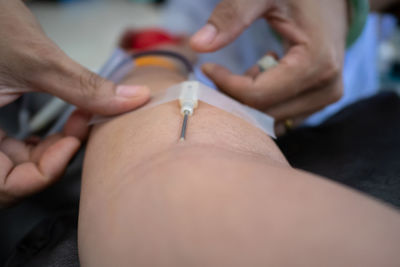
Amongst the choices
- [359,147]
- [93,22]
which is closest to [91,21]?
[93,22]

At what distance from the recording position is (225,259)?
36cm

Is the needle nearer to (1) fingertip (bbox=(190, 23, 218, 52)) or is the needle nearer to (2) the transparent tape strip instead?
(2) the transparent tape strip

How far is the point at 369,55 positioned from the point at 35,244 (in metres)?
1.64

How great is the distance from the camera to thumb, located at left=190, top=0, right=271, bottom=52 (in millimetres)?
809

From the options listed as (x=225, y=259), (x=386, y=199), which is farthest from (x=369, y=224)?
(x=386, y=199)

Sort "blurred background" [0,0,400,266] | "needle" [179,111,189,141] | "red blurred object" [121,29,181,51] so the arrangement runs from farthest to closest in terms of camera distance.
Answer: "red blurred object" [121,29,181,51] < "blurred background" [0,0,400,266] < "needle" [179,111,189,141]

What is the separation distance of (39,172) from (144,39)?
1.73m

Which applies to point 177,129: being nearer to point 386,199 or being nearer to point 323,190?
point 323,190

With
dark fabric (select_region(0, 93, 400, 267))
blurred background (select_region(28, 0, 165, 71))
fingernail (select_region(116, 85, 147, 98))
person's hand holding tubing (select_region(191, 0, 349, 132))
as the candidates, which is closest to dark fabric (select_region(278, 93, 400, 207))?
dark fabric (select_region(0, 93, 400, 267))

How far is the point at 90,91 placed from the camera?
0.74m

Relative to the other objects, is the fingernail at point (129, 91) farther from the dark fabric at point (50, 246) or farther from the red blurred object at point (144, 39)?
the red blurred object at point (144, 39)

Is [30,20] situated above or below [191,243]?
above

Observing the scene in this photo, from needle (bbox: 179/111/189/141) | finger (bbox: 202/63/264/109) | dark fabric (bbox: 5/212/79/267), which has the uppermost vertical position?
needle (bbox: 179/111/189/141)

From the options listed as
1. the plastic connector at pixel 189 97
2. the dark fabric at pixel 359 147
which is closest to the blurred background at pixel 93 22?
the dark fabric at pixel 359 147
